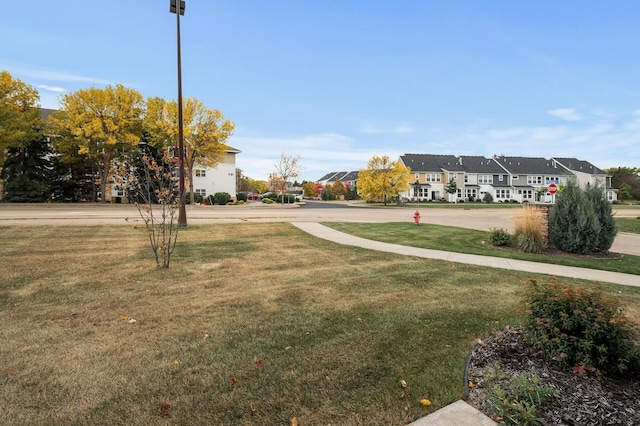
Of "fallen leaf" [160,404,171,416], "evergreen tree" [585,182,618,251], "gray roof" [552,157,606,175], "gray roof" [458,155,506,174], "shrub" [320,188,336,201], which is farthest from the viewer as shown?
"shrub" [320,188,336,201]

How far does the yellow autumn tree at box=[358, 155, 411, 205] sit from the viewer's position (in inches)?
1857

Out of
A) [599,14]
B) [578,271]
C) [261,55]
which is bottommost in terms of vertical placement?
[578,271]

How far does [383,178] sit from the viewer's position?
155 feet

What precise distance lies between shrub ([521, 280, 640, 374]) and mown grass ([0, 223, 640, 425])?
0.78m

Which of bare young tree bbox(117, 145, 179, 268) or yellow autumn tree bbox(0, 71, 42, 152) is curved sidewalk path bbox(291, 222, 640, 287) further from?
yellow autumn tree bbox(0, 71, 42, 152)

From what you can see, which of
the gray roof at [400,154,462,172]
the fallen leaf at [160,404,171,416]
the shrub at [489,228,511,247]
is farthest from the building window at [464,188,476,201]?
the fallen leaf at [160,404,171,416]

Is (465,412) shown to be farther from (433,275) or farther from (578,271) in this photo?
(578,271)

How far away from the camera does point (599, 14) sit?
11.7m

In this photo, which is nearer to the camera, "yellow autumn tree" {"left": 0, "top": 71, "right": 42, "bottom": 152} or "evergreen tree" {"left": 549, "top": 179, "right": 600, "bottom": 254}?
"evergreen tree" {"left": 549, "top": 179, "right": 600, "bottom": 254}

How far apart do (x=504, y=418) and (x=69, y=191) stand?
4442 cm

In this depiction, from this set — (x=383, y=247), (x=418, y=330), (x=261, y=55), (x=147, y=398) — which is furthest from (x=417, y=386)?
(x=261, y=55)

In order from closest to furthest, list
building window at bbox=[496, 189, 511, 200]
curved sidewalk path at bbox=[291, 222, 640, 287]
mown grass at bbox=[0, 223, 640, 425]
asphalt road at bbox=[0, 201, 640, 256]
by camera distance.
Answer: mown grass at bbox=[0, 223, 640, 425] < curved sidewalk path at bbox=[291, 222, 640, 287] < asphalt road at bbox=[0, 201, 640, 256] < building window at bbox=[496, 189, 511, 200]

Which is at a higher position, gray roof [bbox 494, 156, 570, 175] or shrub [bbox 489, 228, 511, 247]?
gray roof [bbox 494, 156, 570, 175]

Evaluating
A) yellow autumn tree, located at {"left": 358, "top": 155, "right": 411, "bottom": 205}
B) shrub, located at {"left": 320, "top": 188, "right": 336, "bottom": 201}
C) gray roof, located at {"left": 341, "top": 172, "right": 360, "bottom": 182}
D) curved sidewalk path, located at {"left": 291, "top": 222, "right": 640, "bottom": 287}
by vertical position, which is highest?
gray roof, located at {"left": 341, "top": 172, "right": 360, "bottom": 182}
